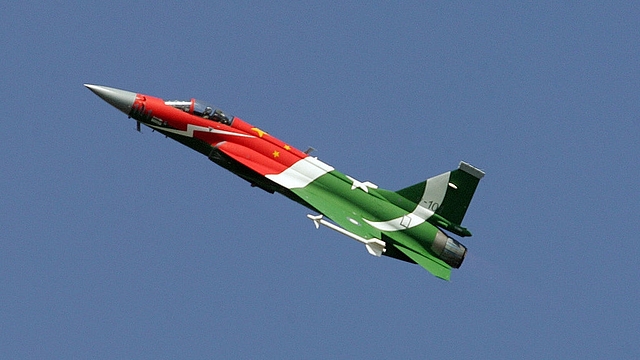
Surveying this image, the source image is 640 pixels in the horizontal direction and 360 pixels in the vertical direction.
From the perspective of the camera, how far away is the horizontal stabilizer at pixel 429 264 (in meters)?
30.1

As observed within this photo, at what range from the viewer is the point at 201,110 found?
99.9 ft

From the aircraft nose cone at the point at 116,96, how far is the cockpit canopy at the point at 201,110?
39.3 inches

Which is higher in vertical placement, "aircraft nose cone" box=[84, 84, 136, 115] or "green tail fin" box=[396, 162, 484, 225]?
"green tail fin" box=[396, 162, 484, 225]

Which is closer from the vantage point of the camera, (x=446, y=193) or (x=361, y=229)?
(x=361, y=229)

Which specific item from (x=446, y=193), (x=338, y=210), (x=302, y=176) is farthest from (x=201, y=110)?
(x=446, y=193)

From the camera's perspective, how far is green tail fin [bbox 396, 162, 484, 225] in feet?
102

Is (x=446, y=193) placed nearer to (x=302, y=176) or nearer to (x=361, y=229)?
(x=361, y=229)

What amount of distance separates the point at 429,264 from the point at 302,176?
422 cm

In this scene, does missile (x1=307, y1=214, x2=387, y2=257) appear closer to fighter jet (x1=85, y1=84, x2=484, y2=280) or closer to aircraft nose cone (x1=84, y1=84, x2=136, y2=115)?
fighter jet (x1=85, y1=84, x2=484, y2=280)

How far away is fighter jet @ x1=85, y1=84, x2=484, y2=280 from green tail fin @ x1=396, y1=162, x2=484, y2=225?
56 millimetres

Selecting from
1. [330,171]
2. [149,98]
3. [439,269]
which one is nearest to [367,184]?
[330,171]

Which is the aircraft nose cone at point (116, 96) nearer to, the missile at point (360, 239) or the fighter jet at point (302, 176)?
the fighter jet at point (302, 176)

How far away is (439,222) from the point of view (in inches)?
1220

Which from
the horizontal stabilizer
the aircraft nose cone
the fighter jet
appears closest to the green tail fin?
the fighter jet
